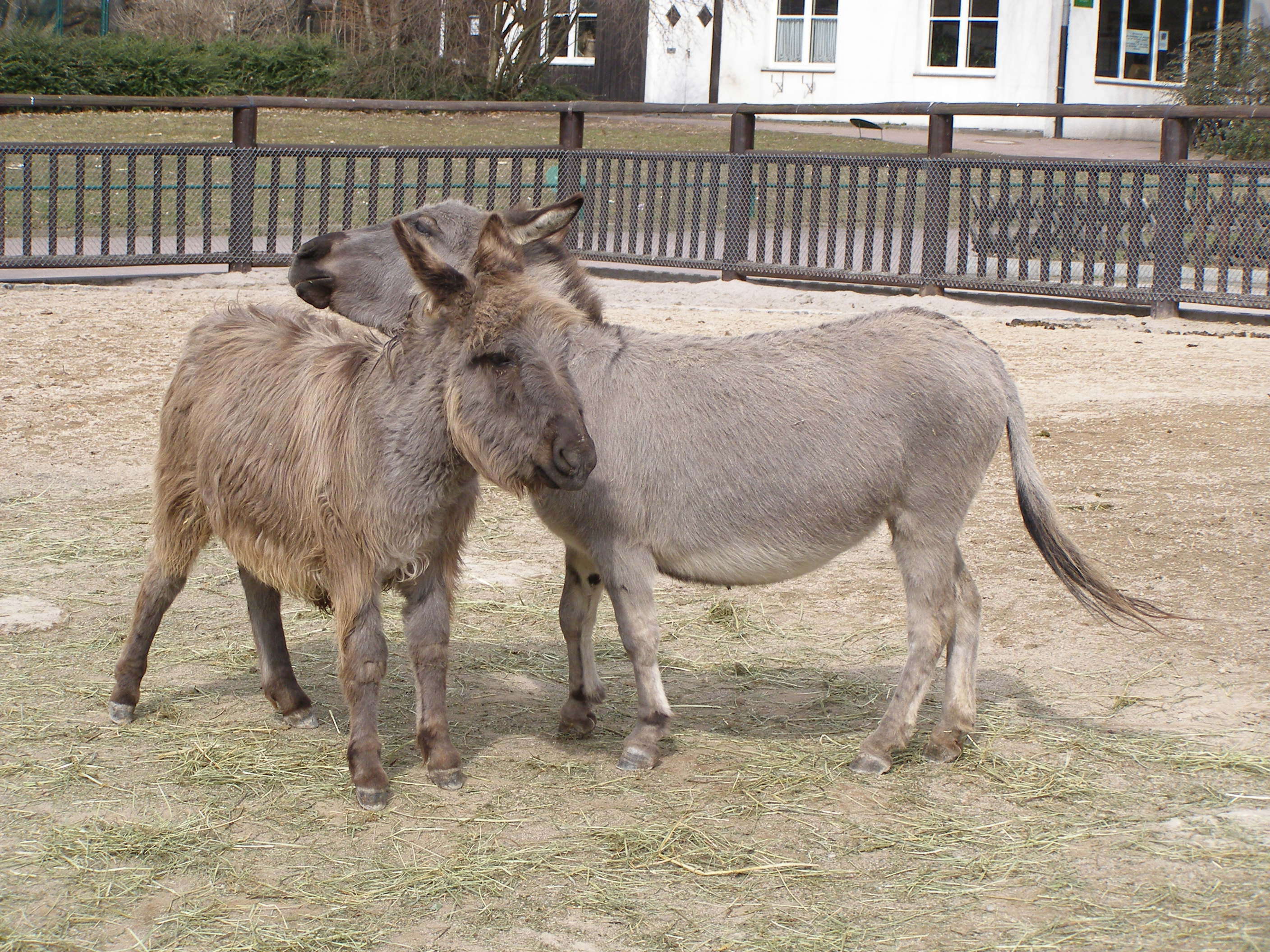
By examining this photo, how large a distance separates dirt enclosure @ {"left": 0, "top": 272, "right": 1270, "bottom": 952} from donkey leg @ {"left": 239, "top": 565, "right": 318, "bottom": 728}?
0.24 ft

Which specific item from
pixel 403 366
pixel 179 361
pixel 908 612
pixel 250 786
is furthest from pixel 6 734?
pixel 908 612

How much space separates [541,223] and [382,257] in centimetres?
60

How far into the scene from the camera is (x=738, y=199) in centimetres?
1480

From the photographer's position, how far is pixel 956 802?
13.6 ft

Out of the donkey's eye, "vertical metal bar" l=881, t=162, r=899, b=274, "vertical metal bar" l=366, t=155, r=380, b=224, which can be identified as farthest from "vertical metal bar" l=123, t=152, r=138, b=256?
the donkey's eye

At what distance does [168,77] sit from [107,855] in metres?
30.9

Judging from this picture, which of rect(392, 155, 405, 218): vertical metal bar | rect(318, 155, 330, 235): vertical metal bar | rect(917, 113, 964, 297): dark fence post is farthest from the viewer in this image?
rect(392, 155, 405, 218): vertical metal bar

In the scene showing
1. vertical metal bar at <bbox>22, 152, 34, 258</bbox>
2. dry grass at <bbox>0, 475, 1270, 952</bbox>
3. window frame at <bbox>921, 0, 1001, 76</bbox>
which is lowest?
dry grass at <bbox>0, 475, 1270, 952</bbox>

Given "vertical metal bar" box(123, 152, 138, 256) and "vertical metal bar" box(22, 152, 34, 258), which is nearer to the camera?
"vertical metal bar" box(22, 152, 34, 258)

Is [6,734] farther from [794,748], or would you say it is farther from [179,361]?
[794,748]

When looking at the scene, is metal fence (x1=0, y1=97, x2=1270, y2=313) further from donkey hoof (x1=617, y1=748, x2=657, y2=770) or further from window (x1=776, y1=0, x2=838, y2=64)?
window (x1=776, y1=0, x2=838, y2=64)

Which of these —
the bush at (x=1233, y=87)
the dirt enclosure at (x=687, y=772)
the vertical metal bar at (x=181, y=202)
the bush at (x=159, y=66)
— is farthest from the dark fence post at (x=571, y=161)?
the bush at (x=159, y=66)

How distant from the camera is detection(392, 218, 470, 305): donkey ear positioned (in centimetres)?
378

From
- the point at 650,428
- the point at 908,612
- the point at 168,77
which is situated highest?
the point at 168,77
